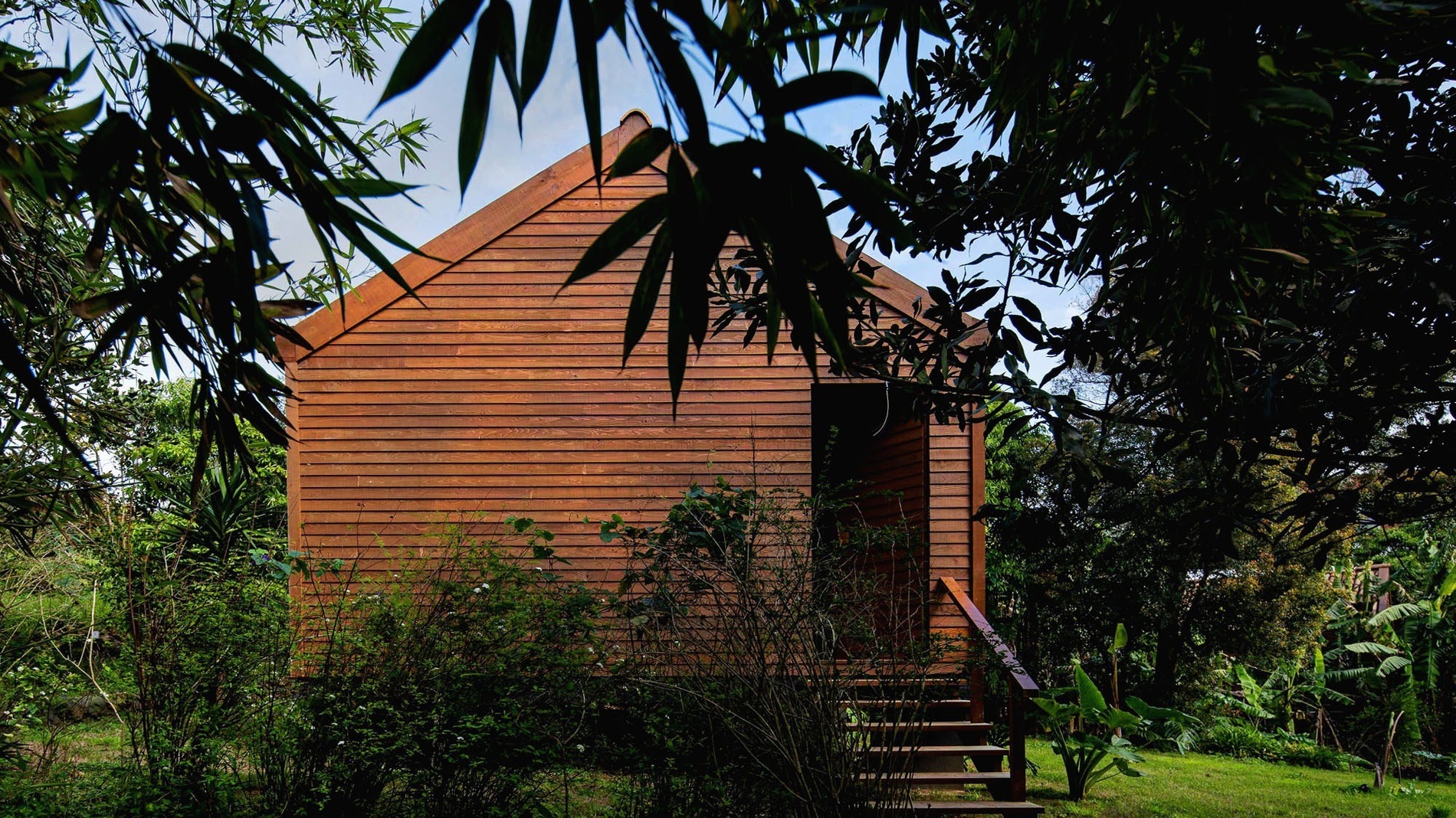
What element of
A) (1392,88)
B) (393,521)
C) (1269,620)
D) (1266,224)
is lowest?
(1269,620)

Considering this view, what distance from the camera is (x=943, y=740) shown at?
304 inches

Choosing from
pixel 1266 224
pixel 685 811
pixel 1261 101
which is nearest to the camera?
pixel 1261 101

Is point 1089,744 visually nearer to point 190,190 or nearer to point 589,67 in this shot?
point 190,190

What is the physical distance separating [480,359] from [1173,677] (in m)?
10.6

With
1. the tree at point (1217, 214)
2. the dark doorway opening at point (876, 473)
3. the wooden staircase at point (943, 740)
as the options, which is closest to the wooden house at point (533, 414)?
the dark doorway opening at point (876, 473)

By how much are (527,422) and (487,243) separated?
5.60ft

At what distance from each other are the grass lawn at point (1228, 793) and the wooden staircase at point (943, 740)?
831mm

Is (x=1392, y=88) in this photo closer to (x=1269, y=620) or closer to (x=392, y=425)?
(x=392, y=425)

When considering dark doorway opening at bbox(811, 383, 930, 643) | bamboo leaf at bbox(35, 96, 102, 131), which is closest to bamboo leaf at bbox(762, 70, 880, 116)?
bamboo leaf at bbox(35, 96, 102, 131)

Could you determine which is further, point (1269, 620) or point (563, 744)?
point (1269, 620)

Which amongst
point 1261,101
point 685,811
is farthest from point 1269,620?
point 1261,101

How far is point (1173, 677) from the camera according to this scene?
12969 millimetres

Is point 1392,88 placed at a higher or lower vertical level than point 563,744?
higher

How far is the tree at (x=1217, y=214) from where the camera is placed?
7.69 feet
